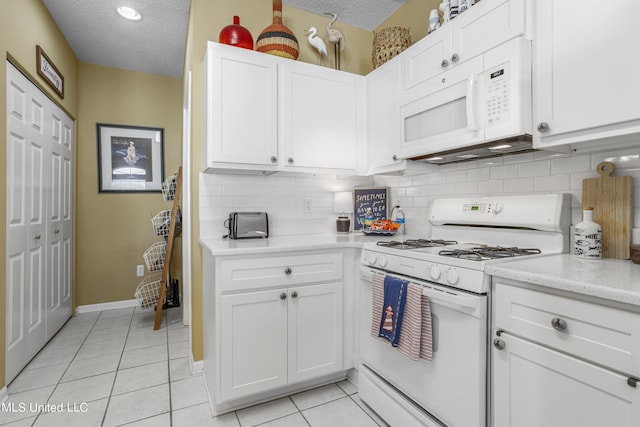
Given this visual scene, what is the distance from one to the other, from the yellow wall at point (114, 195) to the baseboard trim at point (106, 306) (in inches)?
1.8

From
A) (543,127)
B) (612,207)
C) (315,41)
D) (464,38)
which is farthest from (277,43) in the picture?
(612,207)

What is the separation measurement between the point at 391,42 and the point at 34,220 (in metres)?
2.93

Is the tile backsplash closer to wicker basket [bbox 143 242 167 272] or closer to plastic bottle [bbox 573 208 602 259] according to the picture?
plastic bottle [bbox 573 208 602 259]

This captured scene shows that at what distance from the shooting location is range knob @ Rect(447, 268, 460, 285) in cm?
132

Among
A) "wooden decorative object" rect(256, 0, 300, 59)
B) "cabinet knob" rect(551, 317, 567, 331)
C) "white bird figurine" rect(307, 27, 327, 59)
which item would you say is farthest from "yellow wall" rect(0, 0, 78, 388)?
"cabinet knob" rect(551, 317, 567, 331)

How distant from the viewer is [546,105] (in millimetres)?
1369

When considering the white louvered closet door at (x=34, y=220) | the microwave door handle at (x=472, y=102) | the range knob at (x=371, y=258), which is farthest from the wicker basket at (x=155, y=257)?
the microwave door handle at (x=472, y=102)

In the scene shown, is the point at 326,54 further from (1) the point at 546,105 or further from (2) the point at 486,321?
(2) the point at 486,321

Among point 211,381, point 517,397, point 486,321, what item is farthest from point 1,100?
point 517,397

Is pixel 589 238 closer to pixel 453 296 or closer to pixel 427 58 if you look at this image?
pixel 453 296

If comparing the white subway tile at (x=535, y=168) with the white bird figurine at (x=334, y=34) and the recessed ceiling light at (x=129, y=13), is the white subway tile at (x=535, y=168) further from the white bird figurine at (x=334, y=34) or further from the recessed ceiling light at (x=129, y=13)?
the recessed ceiling light at (x=129, y=13)

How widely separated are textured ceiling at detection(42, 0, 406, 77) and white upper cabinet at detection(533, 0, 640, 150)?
5.11 ft

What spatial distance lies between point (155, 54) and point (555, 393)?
4002mm

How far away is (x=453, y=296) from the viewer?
132 centimetres
